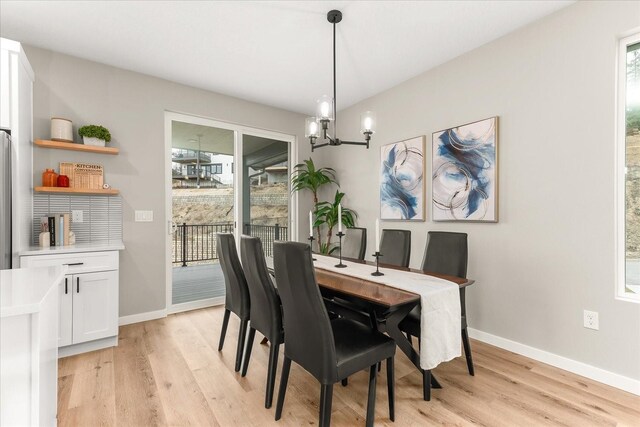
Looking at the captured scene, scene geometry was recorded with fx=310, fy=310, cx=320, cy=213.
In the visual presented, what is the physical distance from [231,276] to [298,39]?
2176mm

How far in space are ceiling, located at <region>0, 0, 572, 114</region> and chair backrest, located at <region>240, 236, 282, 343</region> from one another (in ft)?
6.06

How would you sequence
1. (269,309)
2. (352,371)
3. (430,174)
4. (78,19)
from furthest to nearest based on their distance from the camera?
(430,174) → (78,19) → (269,309) → (352,371)

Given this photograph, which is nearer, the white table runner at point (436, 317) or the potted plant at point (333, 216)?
the white table runner at point (436, 317)

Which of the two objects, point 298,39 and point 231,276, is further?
point 298,39

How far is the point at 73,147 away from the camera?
2967 millimetres

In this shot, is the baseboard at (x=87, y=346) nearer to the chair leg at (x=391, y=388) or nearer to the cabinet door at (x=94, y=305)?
the cabinet door at (x=94, y=305)

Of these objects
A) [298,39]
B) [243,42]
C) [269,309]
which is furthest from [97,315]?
[298,39]

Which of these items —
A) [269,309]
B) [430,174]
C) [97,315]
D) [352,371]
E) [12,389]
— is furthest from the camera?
[430,174]

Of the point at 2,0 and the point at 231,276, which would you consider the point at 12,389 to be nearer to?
the point at 231,276

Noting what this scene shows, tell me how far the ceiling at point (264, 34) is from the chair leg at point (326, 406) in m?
2.58

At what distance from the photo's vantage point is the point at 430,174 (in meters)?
3.36

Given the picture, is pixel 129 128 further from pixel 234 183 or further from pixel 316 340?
pixel 316 340

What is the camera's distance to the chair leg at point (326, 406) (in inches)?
59.4

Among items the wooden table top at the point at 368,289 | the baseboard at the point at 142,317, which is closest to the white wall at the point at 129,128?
the baseboard at the point at 142,317
